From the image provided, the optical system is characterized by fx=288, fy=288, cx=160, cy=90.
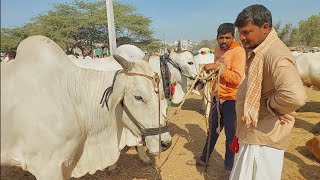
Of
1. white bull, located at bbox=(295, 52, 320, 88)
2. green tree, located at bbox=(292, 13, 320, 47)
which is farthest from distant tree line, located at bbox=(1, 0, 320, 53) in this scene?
green tree, located at bbox=(292, 13, 320, 47)

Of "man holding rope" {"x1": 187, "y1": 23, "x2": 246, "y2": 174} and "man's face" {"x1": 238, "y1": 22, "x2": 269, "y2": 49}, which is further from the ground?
"man's face" {"x1": 238, "y1": 22, "x2": 269, "y2": 49}

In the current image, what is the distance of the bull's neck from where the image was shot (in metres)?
2.38

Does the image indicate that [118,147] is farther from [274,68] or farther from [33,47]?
[274,68]

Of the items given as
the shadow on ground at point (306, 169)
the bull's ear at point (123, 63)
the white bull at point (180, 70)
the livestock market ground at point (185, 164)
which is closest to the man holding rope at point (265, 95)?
the bull's ear at point (123, 63)

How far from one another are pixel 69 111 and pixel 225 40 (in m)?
2.03

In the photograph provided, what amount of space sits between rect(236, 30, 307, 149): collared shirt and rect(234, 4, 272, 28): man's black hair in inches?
6.5

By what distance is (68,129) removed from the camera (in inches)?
83.9

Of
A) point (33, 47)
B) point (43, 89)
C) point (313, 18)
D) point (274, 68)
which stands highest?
point (313, 18)

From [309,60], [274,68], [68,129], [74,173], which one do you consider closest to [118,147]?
[74,173]

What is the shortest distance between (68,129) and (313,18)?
36.4m

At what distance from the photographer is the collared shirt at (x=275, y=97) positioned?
175cm

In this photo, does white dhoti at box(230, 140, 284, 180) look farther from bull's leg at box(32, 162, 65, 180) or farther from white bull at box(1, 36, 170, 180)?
bull's leg at box(32, 162, 65, 180)

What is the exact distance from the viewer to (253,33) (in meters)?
1.98

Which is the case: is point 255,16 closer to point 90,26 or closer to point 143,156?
point 143,156
